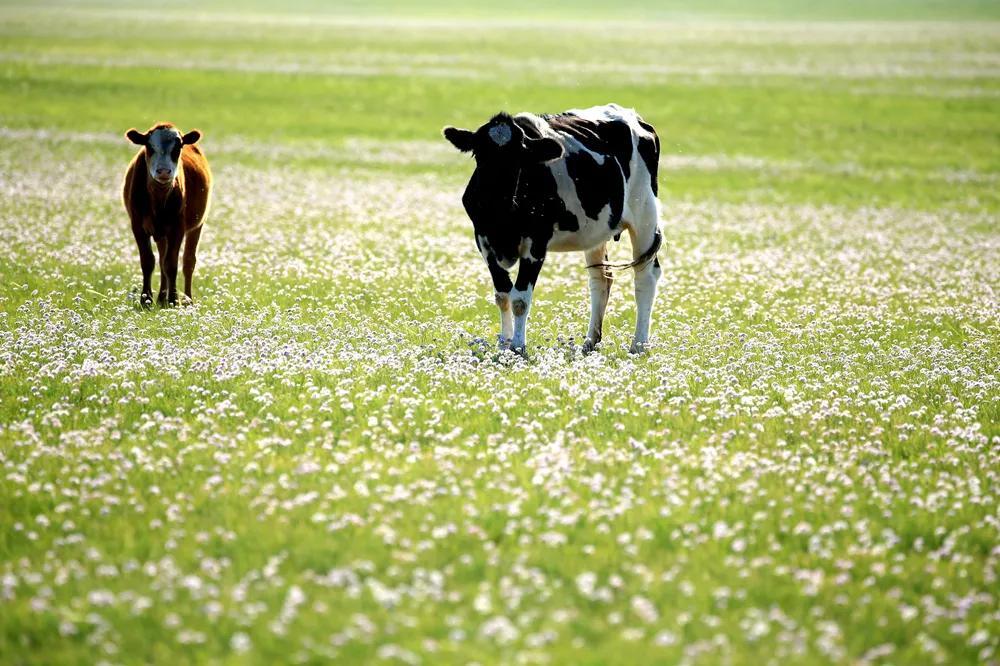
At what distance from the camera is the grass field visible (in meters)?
6.79

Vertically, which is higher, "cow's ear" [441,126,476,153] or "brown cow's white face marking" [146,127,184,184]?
"cow's ear" [441,126,476,153]

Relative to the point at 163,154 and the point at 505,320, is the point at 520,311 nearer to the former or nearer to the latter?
the point at 505,320

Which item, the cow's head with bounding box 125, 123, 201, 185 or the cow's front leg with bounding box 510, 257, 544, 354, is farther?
the cow's head with bounding box 125, 123, 201, 185

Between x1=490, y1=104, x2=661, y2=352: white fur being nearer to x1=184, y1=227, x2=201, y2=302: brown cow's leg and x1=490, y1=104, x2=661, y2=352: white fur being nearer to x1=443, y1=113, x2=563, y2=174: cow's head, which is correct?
x1=443, y1=113, x2=563, y2=174: cow's head

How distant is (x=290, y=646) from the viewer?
21.0 feet

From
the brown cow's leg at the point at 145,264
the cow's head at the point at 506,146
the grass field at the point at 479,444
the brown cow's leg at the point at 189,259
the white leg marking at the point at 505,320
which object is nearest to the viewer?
the grass field at the point at 479,444

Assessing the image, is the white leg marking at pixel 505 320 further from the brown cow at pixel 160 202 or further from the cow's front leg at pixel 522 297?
the brown cow at pixel 160 202

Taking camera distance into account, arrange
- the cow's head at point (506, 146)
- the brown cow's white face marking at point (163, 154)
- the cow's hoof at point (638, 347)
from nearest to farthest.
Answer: the cow's head at point (506, 146)
the cow's hoof at point (638, 347)
the brown cow's white face marking at point (163, 154)

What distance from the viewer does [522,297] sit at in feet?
44.0

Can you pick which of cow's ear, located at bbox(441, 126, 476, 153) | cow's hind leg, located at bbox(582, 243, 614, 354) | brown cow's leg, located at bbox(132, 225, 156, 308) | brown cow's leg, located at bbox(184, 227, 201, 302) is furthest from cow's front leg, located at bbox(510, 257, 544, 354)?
brown cow's leg, located at bbox(184, 227, 201, 302)

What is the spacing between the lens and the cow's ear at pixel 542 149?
13.1m

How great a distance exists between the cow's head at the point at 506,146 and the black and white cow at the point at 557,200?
0.04 ft

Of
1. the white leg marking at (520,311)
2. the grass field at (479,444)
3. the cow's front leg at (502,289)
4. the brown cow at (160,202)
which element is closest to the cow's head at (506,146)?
the cow's front leg at (502,289)

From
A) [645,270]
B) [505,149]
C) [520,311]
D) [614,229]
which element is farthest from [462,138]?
[645,270]
